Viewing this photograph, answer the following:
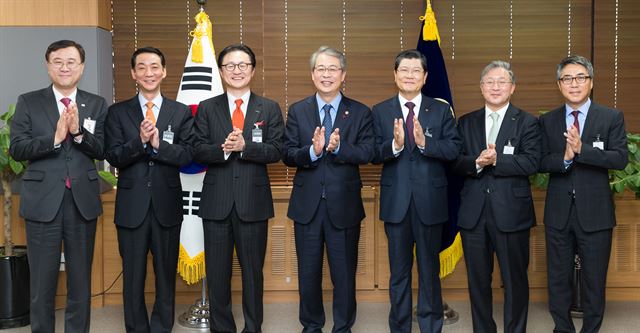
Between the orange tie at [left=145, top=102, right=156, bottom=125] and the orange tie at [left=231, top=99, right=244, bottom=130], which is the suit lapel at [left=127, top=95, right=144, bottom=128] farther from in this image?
the orange tie at [left=231, top=99, right=244, bottom=130]

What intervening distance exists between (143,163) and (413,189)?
62.7 inches

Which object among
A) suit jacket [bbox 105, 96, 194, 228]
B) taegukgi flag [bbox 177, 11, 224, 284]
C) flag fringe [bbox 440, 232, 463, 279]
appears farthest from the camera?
flag fringe [bbox 440, 232, 463, 279]

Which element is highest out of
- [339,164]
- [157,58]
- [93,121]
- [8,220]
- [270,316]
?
[157,58]

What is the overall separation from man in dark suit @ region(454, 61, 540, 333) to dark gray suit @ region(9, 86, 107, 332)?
2.16 meters

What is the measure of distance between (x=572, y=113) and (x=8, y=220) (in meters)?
3.77

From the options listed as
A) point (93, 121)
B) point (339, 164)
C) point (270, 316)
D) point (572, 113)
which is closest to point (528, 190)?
point (572, 113)

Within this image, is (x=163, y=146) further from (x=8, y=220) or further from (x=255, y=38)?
(x=255, y=38)

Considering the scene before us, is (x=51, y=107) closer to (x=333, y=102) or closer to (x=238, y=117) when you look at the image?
(x=238, y=117)

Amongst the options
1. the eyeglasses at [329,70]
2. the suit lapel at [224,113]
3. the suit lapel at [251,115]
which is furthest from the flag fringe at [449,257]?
the suit lapel at [224,113]

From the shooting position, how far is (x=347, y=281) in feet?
13.0

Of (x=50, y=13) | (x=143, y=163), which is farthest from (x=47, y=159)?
(x=50, y=13)

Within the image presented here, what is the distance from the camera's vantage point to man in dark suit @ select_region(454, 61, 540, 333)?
149 inches

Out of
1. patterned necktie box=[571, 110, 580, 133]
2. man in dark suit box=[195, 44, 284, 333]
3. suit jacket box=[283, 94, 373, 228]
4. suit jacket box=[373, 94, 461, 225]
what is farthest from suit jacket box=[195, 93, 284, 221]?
patterned necktie box=[571, 110, 580, 133]

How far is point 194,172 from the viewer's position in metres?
4.40
